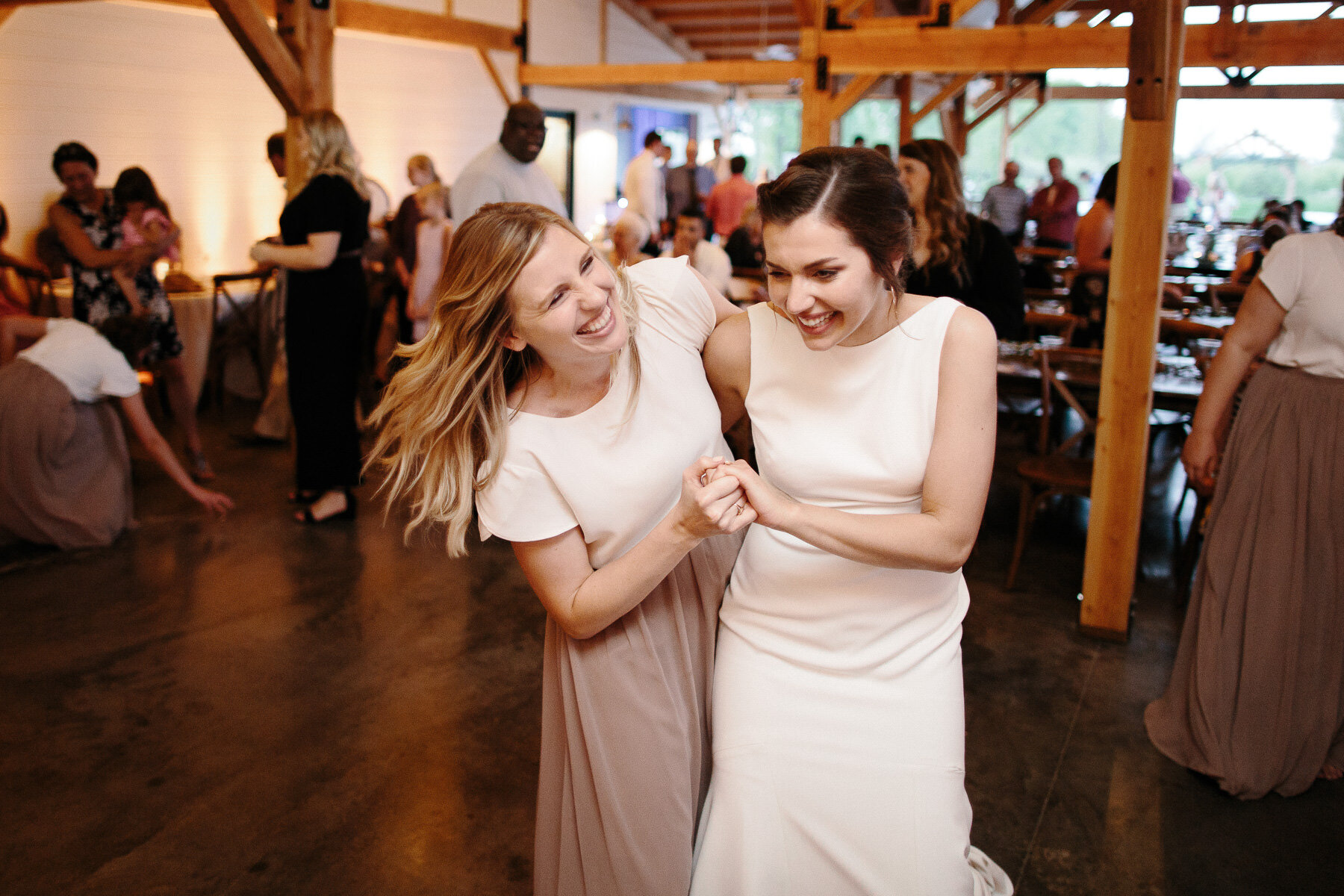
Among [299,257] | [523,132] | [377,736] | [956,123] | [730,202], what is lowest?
[377,736]

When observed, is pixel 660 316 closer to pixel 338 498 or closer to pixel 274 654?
pixel 274 654

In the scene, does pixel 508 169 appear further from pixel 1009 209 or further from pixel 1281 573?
pixel 1009 209

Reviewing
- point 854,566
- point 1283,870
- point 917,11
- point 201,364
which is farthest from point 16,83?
point 917,11

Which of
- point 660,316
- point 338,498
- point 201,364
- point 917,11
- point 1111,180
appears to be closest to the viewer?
point 660,316

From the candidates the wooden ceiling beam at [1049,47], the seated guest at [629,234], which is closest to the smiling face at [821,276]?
the wooden ceiling beam at [1049,47]

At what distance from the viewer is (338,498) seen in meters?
4.79

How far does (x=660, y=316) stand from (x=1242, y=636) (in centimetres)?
198

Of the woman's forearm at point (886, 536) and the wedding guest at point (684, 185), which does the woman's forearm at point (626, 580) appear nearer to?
the woman's forearm at point (886, 536)

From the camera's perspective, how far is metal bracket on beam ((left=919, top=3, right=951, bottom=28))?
4902 mm

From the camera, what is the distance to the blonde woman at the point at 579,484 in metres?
1.52

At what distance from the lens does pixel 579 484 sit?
1.55 m

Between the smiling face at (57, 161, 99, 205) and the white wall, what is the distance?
2.56m

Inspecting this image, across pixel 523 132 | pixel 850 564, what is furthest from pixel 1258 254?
pixel 850 564

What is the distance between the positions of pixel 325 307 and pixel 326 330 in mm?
111
